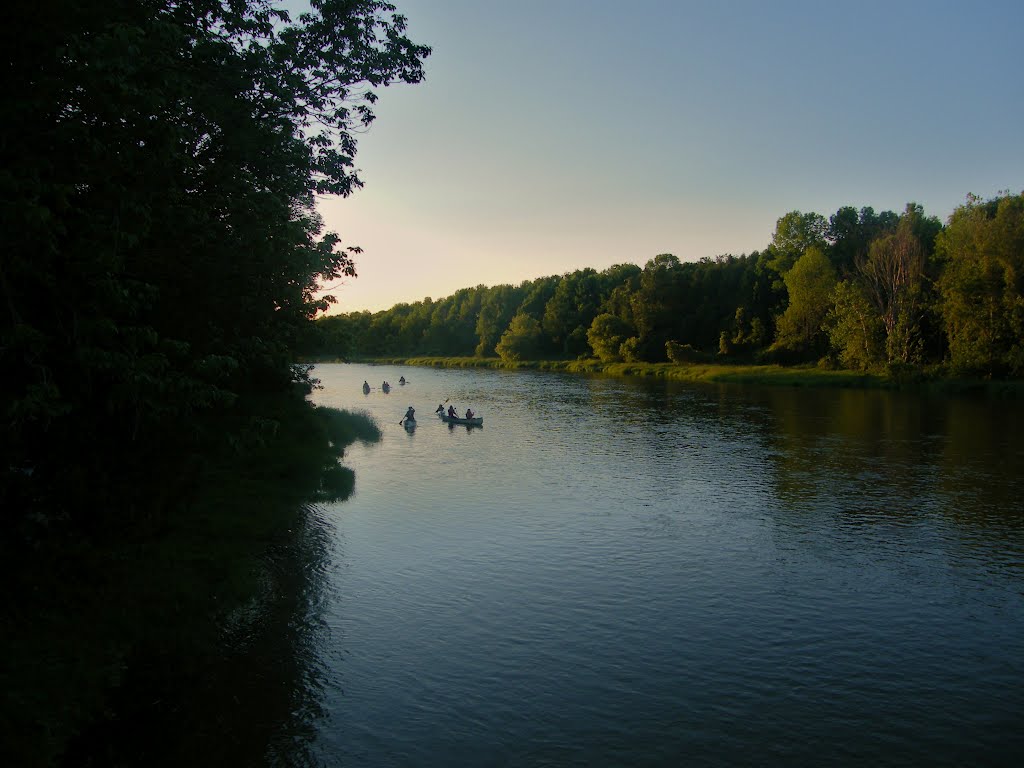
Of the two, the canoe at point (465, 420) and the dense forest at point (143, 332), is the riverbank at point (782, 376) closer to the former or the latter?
the canoe at point (465, 420)

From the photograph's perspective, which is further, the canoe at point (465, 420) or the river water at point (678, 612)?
the canoe at point (465, 420)

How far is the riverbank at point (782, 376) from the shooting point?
6400 cm

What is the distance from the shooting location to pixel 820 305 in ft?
319

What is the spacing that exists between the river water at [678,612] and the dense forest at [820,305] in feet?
28.5

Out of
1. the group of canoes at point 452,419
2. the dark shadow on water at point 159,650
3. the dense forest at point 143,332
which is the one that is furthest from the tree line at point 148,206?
the group of canoes at point 452,419

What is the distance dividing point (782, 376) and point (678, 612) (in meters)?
71.9

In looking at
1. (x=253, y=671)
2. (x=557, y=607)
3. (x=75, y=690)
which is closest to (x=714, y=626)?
(x=557, y=607)

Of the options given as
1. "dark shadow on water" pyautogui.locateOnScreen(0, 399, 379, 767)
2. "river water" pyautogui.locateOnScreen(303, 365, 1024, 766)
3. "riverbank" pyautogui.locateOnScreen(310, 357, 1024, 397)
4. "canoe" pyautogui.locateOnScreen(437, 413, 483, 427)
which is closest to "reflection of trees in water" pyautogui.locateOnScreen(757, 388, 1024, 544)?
"river water" pyautogui.locateOnScreen(303, 365, 1024, 766)

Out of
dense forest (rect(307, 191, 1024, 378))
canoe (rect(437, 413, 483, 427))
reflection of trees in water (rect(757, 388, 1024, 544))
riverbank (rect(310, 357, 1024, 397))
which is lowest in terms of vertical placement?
reflection of trees in water (rect(757, 388, 1024, 544))

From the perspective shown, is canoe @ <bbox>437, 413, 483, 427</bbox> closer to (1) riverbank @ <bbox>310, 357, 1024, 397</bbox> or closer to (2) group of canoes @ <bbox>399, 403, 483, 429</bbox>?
(2) group of canoes @ <bbox>399, 403, 483, 429</bbox>

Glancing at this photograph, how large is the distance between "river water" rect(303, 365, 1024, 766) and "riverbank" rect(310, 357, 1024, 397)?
1247 inches

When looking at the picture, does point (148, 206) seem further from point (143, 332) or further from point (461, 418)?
point (461, 418)

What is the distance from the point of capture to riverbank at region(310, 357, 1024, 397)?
64.0 meters

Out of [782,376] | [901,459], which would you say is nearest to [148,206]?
[901,459]
